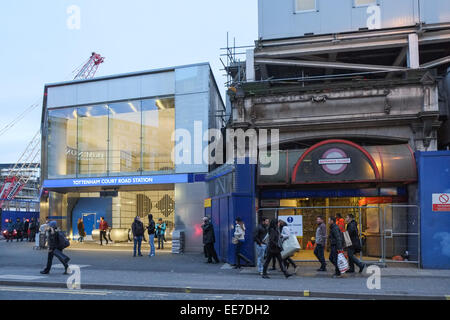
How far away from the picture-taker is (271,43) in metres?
18.8

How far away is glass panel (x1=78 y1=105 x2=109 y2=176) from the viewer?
25.5 m

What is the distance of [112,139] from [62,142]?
11.6 feet

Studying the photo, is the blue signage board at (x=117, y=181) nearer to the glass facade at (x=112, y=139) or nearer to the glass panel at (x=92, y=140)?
the glass facade at (x=112, y=139)

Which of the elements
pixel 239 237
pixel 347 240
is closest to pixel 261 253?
pixel 239 237

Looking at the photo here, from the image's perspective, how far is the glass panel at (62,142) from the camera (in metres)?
26.3

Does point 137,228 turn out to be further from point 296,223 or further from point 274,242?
point 274,242

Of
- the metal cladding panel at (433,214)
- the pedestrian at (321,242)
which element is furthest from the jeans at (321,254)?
the metal cladding panel at (433,214)

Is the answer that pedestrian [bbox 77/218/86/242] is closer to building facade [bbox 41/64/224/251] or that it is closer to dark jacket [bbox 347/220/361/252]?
building facade [bbox 41/64/224/251]

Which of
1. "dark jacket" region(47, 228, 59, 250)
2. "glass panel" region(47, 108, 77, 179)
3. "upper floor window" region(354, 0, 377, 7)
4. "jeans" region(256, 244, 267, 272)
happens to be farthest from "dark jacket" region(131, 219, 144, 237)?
"upper floor window" region(354, 0, 377, 7)

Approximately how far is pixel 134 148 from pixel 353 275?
1505cm

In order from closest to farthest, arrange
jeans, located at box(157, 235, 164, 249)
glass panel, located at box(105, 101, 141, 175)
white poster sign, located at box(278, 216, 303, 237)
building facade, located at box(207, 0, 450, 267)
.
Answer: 1. white poster sign, located at box(278, 216, 303, 237)
2. building facade, located at box(207, 0, 450, 267)
3. jeans, located at box(157, 235, 164, 249)
4. glass panel, located at box(105, 101, 141, 175)

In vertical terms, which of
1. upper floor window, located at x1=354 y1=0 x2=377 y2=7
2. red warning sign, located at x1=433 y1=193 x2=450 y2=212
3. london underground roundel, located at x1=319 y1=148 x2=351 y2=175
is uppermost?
upper floor window, located at x1=354 y1=0 x2=377 y2=7

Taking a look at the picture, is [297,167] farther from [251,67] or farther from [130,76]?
[130,76]

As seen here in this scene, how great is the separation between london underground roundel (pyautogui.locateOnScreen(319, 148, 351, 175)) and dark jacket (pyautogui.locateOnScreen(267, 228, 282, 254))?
14.6ft
